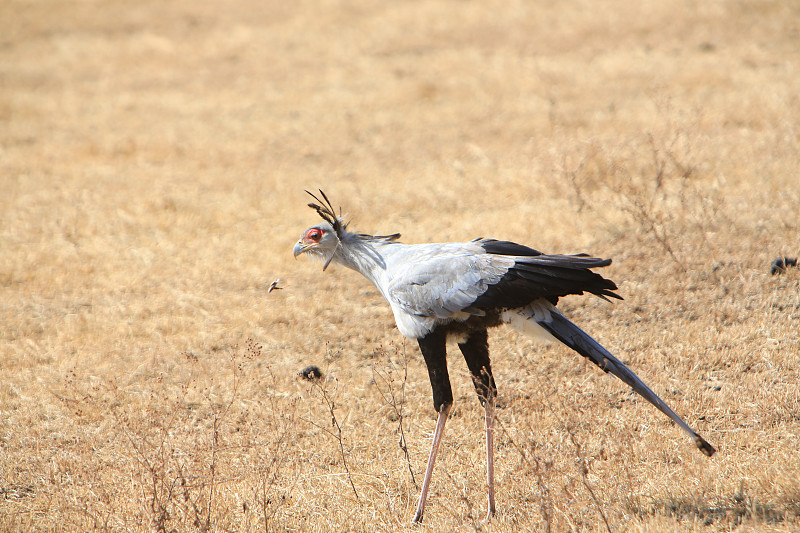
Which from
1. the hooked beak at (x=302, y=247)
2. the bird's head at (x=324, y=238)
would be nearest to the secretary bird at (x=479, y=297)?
the bird's head at (x=324, y=238)

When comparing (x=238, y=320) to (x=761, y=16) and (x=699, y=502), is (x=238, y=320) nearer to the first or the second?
(x=699, y=502)

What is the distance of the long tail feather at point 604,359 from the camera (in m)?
3.65

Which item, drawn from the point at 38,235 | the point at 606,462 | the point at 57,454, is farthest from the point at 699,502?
the point at 38,235

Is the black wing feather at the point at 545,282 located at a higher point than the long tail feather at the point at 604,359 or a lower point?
higher

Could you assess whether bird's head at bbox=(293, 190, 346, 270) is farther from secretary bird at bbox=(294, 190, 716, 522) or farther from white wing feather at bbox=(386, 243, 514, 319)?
white wing feather at bbox=(386, 243, 514, 319)

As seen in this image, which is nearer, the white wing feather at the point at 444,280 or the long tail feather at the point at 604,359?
the long tail feather at the point at 604,359

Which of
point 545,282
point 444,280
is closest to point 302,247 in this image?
point 444,280

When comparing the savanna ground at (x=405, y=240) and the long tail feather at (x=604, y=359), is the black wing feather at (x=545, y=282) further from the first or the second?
the savanna ground at (x=405, y=240)

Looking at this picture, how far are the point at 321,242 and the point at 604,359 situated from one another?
1.90 metres

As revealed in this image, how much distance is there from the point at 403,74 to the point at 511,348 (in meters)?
8.66

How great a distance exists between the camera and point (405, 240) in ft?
27.0

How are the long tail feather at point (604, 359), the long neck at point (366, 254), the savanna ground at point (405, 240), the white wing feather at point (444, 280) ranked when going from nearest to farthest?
the long tail feather at point (604, 359) → the white wing feather at point (444, 280) → the savanna ground at point (405, 240) → the long neck at point (366, 254)

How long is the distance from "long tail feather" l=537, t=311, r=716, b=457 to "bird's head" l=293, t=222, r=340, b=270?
4.65 ft

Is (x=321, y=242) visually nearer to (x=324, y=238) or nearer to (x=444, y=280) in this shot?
(x=324, y=238)
